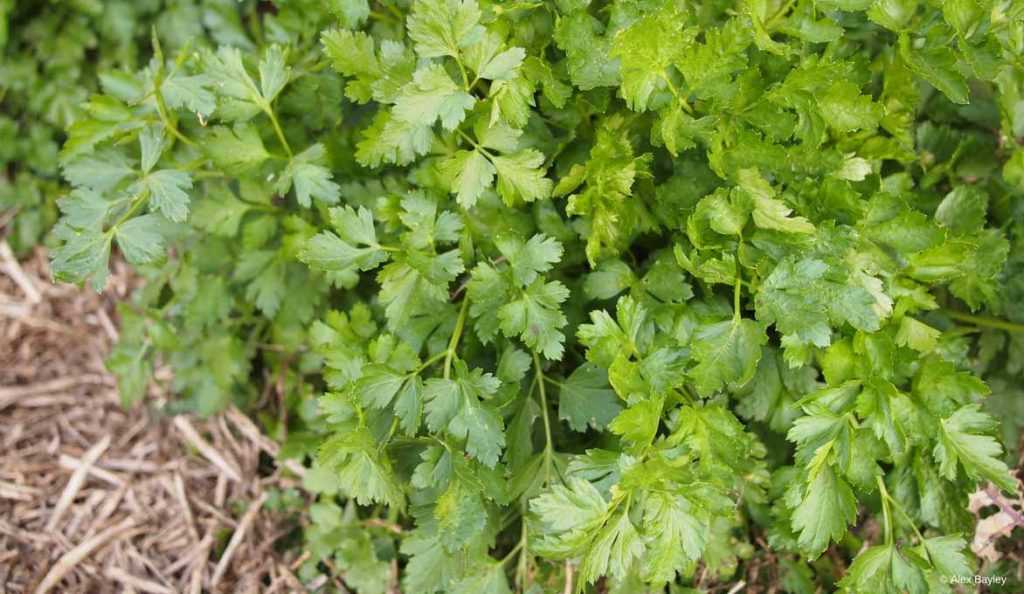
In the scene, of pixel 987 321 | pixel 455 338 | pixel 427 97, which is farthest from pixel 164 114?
pixel 987 321

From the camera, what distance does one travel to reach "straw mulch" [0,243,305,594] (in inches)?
80.5

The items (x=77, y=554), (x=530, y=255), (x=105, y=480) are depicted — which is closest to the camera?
(x=530, y=255)

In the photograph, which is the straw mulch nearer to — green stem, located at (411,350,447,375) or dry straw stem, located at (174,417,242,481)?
dry straw stem, located at (174,417,242,481)

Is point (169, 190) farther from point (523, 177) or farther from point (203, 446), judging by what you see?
point (203, 446)

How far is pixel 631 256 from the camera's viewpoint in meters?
1.69

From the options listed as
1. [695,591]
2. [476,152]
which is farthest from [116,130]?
[695,591]

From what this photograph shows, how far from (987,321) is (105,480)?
2058 millimetres

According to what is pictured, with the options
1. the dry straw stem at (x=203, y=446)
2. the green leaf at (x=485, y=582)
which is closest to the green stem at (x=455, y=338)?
the green leaf at (x=485, y=582)

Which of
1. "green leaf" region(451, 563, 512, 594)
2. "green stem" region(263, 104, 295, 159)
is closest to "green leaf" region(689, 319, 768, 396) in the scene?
"green leaf" region(451, 563, 512, 594)

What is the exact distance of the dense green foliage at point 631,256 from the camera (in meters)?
1.41

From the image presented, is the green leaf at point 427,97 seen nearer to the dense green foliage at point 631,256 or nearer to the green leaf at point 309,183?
the dense green foliage at point 631,256

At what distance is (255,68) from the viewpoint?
179 centimetres

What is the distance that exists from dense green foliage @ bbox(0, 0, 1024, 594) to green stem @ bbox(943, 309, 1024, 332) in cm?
1

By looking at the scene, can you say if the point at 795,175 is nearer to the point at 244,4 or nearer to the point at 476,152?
the point at 476,152
